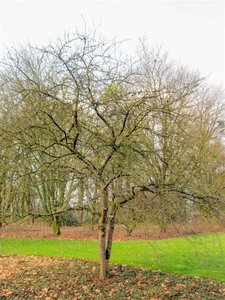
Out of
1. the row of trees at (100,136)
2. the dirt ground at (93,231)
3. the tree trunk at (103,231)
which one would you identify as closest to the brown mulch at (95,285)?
the tree trunk at (103,231)

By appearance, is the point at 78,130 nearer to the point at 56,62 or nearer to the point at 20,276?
the point at 56,62

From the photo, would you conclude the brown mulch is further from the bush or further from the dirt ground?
the bush

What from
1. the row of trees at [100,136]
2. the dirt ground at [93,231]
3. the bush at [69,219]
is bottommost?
the dirt ground at [93,231]

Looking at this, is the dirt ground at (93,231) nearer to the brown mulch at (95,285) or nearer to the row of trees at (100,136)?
the row of trees at (100,136)

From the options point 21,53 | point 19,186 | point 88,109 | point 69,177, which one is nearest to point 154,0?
point 21,53

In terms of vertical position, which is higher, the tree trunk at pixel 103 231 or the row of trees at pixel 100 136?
the row of trees at pixel 100 136

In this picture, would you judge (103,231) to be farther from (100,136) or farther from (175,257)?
(175,257)

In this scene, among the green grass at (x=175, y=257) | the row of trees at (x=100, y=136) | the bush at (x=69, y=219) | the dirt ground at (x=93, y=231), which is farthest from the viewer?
the bush at (x=69, y=219)

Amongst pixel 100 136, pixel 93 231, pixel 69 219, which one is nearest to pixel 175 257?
pixel 69 219

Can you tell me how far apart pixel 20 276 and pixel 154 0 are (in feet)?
27.6

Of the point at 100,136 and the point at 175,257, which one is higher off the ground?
the point at 100,136

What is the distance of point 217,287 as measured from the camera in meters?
7.11

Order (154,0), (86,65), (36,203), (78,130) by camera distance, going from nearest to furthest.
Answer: (86,65), (78,130), (154,0), (36,203)

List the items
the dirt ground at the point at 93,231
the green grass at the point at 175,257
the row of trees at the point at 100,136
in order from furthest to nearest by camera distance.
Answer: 1. the green grass at the point at 175,257
2. the dirt ground at the point at 93,231
3. the row of trees at the point at 100,136
